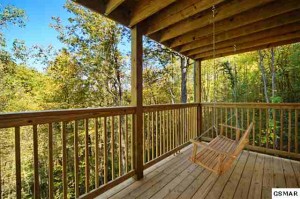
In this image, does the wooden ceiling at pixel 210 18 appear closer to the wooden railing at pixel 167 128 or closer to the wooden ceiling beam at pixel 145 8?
the wooden ceiling beam at pixel 145 8

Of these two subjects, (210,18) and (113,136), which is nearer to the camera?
(113,136)

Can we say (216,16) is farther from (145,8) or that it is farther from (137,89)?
(137,89)

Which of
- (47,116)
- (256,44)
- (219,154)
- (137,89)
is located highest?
(256,44)

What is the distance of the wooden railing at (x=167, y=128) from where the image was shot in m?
3.27

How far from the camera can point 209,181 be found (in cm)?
277

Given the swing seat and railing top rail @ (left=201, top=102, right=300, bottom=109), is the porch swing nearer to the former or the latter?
the swing seat

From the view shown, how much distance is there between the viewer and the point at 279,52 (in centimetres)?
901

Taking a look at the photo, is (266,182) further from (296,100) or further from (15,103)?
(15,103)

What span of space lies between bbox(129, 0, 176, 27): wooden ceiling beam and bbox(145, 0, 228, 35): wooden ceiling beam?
14.8 inches

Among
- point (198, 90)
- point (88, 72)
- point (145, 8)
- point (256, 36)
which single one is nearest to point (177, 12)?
point (145, 8)

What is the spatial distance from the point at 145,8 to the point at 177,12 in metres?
0.47

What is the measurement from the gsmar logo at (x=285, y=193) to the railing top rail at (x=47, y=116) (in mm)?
2154

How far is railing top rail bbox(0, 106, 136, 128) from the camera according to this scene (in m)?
1.47

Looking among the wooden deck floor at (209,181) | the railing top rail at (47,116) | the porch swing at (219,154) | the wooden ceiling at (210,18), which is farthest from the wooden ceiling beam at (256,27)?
Result: the railing top rail at (47,116)
